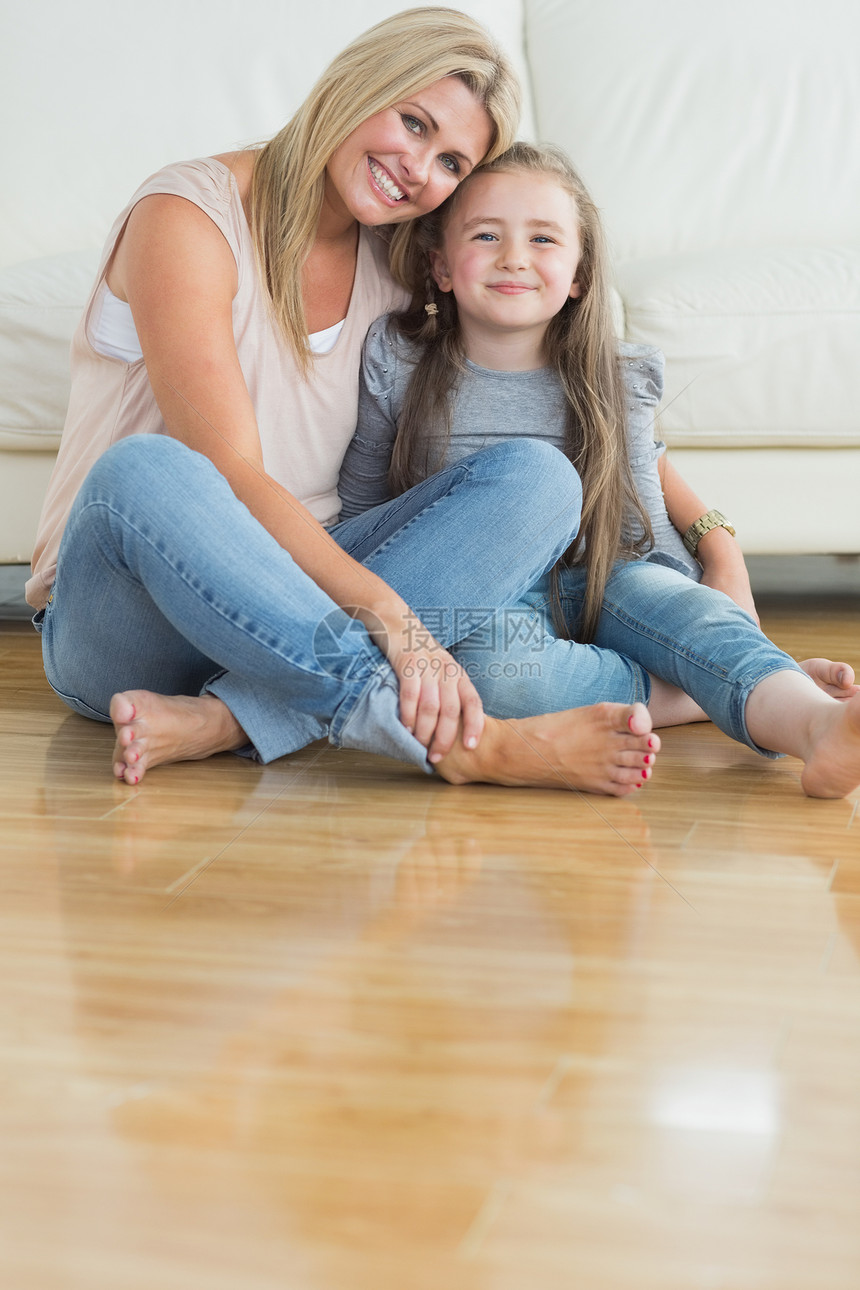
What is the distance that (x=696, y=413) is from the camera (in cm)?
150

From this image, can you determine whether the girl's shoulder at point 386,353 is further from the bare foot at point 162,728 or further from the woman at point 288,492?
the bare foot at point 162,728

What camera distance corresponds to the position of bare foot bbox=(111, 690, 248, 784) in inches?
37.6

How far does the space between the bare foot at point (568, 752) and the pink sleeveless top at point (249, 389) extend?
0.38 meters

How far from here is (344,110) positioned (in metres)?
1.08

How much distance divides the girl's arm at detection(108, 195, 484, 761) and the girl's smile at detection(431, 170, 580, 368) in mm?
272

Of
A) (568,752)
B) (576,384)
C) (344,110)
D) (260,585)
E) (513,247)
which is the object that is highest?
(344,110)

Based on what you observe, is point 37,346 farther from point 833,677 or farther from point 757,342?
point 833,677

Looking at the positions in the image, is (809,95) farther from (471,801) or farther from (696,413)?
(471,801)

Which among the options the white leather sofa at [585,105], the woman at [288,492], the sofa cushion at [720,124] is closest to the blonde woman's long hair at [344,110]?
the woman at [288,492]

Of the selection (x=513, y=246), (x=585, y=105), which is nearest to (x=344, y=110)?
(x=513, y=246)

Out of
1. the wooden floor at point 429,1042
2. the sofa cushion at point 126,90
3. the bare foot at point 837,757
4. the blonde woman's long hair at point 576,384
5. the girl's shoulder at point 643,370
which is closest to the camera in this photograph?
the wooden floor at point 429,1042

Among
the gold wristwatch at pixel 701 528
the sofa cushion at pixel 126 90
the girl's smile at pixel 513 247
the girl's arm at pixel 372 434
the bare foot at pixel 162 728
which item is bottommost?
the bare foot at pixel 162 728

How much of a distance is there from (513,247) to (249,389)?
32 cm

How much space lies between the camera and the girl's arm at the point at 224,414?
3.06ft
